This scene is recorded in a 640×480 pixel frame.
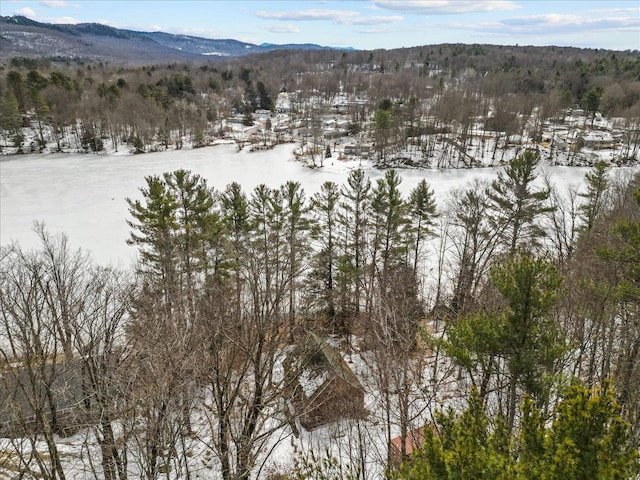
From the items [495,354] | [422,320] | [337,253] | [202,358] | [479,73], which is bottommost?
[422,320]

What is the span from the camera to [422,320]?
76.5 feet

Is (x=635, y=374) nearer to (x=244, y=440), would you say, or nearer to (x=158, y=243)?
(x=244, y=440)

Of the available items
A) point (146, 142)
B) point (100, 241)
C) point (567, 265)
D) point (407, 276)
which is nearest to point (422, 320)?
point (407, 276)

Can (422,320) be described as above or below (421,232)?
below

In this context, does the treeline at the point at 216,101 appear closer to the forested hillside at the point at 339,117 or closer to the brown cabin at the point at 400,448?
the forested hillside at the point at 339,117

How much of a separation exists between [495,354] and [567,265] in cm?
1329

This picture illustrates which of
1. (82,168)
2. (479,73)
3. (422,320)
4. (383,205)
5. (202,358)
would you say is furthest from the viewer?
Result: (479,73)

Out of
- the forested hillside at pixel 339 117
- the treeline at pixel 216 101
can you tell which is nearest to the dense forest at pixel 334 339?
the forested hillside at pixel 339 117

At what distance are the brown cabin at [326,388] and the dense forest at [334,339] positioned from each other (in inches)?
4.3

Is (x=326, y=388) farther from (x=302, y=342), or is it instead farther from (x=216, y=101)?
(x=216, y=101)

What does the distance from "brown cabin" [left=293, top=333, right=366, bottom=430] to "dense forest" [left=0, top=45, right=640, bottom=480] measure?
0.11m

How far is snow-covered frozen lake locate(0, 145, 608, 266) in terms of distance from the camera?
3341 cm

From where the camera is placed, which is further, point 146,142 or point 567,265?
point 146,142

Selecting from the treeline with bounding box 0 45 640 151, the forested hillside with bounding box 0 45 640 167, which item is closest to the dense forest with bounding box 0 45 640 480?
the forested hillside with bounding box 0 45 640 167
